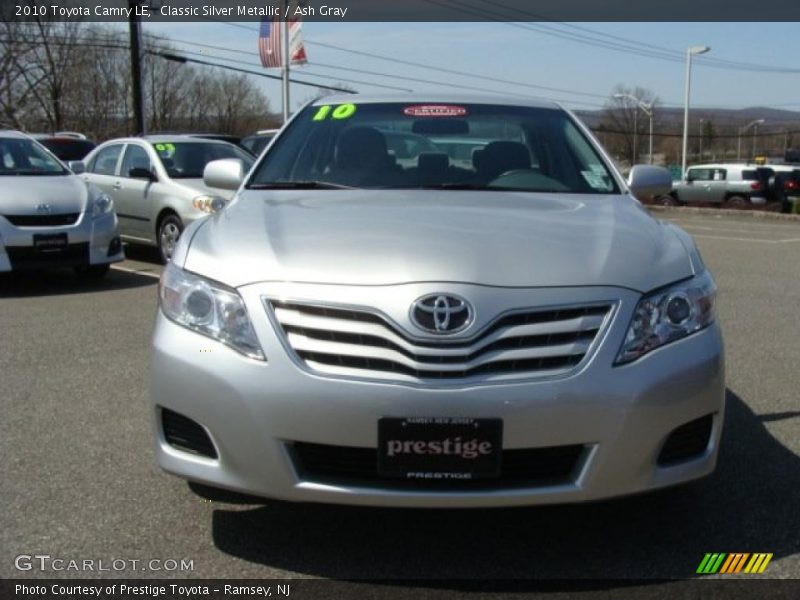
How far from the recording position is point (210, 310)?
2.95m

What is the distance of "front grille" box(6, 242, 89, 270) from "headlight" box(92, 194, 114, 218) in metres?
0.36

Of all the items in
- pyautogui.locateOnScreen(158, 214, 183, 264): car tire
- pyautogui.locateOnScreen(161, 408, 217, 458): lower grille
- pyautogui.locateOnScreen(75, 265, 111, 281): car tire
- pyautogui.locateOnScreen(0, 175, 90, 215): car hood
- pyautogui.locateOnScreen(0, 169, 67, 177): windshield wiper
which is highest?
pyautogui.locateOnScreen(0, 169, 67, 177): windshield wiper

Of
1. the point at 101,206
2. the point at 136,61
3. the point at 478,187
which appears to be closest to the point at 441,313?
the point at 478,187

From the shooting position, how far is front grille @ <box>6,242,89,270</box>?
848cm

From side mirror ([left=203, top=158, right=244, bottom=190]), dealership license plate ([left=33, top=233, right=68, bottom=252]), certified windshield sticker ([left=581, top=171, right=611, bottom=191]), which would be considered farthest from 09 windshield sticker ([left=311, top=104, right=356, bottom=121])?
dealership license plate ([left=33, top=233, right=68, bottom=252])

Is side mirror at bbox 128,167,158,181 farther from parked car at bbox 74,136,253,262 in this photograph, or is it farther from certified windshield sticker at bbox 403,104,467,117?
certified windshield sticker at bbox 403,104,467,117

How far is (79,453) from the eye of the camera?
407 cm

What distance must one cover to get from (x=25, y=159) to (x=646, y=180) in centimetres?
709

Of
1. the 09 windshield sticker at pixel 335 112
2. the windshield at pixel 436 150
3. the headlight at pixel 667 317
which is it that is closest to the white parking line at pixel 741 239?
the windshield at pixel 436 150

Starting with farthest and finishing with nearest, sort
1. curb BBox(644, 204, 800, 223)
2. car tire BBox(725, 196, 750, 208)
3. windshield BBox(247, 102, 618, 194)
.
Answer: car tire BBox(725, 196, 750, 208) → curb BBox(644, 204, 800, 223) → windshield BBox(247, 102, 618, 194)

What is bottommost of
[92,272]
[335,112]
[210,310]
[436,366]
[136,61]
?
[92,272]

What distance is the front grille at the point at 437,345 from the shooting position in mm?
2723

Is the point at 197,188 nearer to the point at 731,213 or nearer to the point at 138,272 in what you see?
the point at 138,272

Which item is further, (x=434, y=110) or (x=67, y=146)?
(x=67, y=146)
